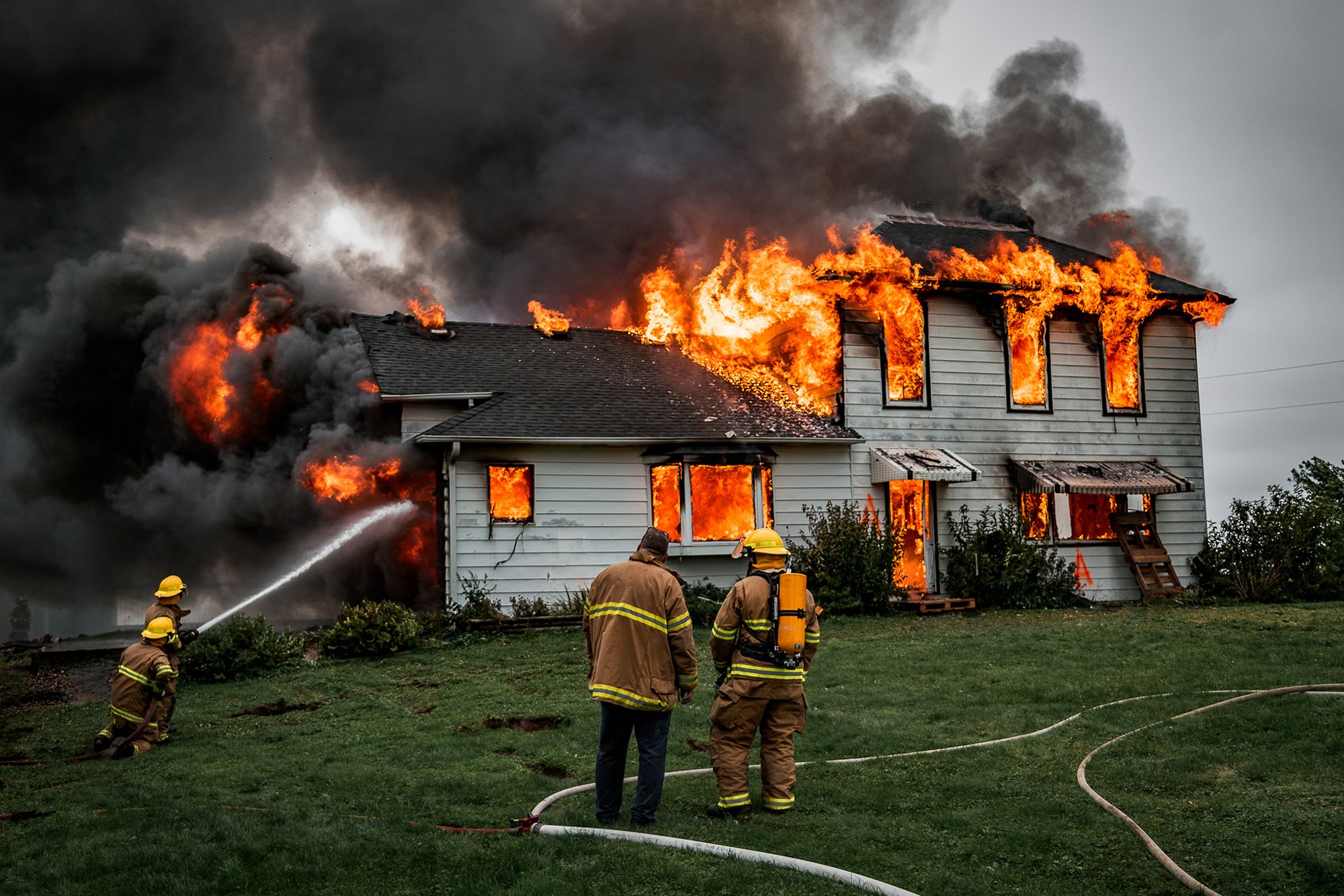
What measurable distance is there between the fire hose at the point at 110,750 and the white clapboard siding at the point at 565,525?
680 cm

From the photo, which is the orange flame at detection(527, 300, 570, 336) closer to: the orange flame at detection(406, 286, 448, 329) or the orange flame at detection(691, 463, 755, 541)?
the orange flame at detection(406, 286, 448, 329)

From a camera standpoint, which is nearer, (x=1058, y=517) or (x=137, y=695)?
(x=137, y=695)

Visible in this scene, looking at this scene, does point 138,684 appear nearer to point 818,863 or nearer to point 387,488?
point 818,863

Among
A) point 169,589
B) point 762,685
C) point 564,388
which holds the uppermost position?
point 564,388

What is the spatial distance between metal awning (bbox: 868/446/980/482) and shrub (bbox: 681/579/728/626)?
11.8 ft

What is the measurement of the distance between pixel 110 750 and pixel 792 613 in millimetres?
6228

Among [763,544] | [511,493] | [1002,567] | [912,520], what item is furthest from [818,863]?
[912,520]

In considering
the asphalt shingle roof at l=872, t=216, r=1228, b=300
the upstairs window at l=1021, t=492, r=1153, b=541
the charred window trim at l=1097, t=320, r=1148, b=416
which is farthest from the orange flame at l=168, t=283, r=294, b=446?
the charred window trim at l=1097, t=320, r=1148, b=416

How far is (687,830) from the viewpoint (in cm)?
589

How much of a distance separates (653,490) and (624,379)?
106 inches

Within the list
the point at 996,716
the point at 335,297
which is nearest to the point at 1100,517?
the point at 996,716

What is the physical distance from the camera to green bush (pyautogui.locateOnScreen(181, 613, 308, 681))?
39.7ft

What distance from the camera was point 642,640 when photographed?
6.09 meters

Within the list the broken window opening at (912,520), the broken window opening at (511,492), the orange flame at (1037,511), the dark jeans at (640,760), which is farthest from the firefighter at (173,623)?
the orange flame at (1037,511)
